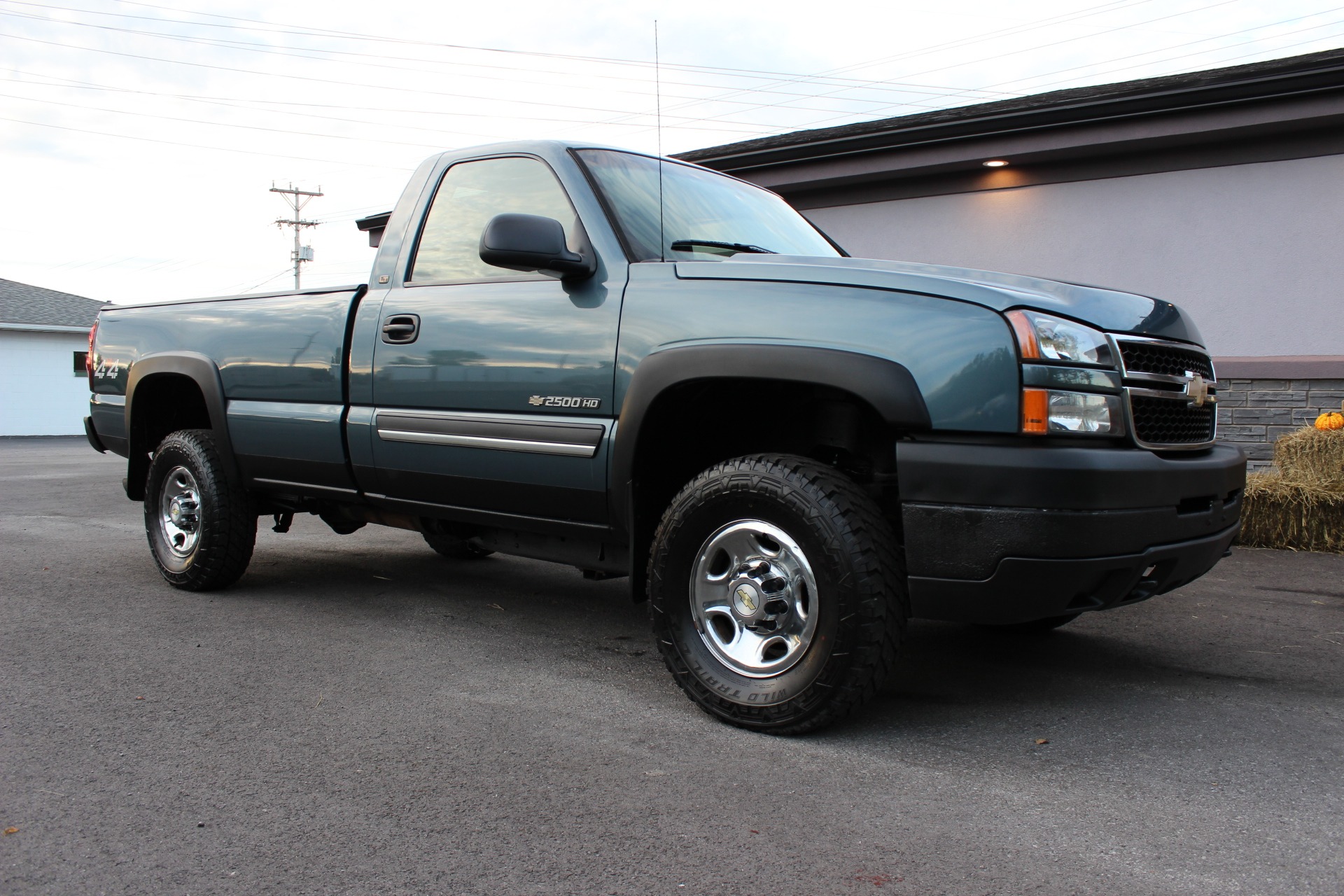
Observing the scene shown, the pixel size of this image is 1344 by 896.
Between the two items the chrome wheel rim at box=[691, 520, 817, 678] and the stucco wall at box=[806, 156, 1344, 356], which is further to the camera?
the stucco wall at box=[806, 156, 1344, 356]

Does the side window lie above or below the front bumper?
above

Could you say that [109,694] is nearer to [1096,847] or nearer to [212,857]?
[212,857]

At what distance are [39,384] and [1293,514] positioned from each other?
3478 cm

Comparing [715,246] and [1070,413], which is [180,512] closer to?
[715,246]

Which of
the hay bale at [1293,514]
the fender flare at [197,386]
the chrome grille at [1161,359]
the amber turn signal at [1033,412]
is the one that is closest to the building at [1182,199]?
the hay bale at [1293,514]

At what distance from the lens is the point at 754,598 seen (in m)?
3.34

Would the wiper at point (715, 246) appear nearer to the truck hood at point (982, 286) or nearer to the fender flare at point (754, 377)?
the truck hood at point (982, 286)

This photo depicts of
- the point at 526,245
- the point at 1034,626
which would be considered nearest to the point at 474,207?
the point at 526,245

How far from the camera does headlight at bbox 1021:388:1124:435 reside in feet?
9.50

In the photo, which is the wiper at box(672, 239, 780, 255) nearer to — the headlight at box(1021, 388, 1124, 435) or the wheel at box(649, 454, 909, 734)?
the wheel at box(649, 454, 909, 734)

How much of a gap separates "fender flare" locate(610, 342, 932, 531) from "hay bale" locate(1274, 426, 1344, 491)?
17.6 ft

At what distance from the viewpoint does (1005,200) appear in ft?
33.2

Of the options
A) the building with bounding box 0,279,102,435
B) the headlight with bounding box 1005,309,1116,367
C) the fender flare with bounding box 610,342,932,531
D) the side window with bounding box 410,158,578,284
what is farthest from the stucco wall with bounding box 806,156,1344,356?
the building with bounding box 0,279,102,435

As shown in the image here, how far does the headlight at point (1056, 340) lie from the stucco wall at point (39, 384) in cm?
3453
